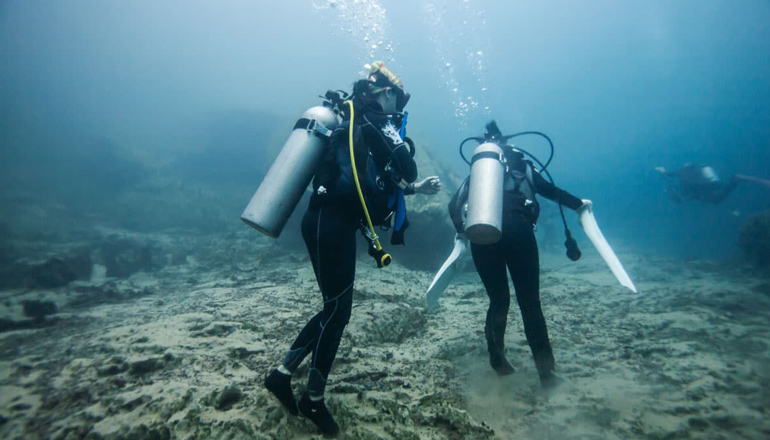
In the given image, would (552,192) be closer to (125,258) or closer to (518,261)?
(518,261)

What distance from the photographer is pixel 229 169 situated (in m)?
28.1

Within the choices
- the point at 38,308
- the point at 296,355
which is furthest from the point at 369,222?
the point at 38,308

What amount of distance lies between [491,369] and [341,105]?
2954 millimetres

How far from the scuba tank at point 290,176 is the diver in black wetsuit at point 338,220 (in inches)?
6.8

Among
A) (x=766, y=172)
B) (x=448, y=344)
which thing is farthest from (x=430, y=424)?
(x=766, y=172)

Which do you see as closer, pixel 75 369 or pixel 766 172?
pixel 75 369

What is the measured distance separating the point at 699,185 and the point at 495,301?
18850 mm

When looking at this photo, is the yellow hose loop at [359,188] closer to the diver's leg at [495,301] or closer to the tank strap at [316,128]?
the tank strap at [316,128]

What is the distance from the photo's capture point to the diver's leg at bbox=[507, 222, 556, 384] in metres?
2.85

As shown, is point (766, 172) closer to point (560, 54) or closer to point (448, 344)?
point (560, 54)

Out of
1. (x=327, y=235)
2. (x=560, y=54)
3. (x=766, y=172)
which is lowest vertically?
(x=327, y=235)

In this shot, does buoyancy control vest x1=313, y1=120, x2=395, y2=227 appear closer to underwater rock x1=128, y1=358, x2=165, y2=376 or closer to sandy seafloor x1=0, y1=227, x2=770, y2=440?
sandy seafloor x1=0, y1=227, x2=770, y2=440

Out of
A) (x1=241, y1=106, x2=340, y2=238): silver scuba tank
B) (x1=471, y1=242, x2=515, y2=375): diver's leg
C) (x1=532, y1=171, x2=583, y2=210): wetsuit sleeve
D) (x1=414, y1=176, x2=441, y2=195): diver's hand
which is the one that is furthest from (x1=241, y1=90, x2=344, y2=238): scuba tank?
(x1=532, y1=171, x2=583, y2=210): wetsuit sleeve

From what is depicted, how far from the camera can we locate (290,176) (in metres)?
2.31
